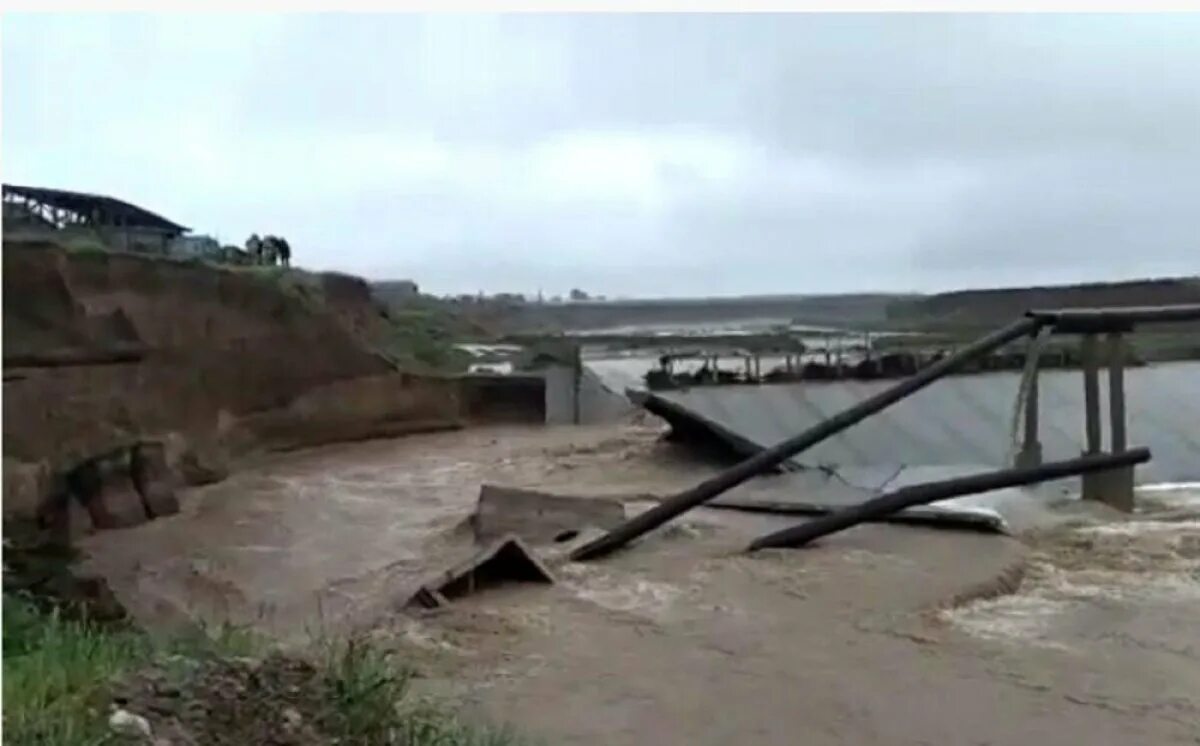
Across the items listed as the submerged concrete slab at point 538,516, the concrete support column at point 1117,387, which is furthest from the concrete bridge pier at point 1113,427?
the submerged concrete slab at point 538,516

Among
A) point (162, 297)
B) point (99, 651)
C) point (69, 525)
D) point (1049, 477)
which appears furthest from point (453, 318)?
point (99, 651)

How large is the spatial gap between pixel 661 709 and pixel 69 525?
29.5 ft

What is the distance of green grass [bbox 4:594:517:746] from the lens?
3174 millimetres

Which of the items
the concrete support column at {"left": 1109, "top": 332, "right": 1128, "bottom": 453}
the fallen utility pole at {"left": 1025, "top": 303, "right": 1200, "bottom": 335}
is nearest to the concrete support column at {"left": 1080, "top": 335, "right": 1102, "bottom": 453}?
the concrete support column at {"left": 1109, "top": 332, "right": 1128, "bottom": 453}

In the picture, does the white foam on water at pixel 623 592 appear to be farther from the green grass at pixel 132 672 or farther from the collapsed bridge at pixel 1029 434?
the green grass at pixel 132 672

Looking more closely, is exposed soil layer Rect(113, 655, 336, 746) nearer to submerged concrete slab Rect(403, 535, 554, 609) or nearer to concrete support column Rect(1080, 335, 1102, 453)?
submerged concrete slab Rect(403, 535, 554, 609)

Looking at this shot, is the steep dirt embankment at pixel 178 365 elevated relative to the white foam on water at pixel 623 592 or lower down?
elevated

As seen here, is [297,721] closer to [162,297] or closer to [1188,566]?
[1188,566]

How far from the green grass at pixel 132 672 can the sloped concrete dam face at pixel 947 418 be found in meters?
11.5

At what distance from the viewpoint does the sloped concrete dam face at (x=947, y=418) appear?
1608 centimetres

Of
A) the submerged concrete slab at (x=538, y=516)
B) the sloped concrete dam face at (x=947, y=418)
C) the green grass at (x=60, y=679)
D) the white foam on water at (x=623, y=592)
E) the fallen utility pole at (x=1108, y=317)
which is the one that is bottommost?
the white foam on water at (x=623, y=592)

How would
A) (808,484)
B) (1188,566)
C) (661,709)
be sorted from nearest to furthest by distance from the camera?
(661,709)
(1188,566)
(808,484)

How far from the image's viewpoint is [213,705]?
12.2 ft

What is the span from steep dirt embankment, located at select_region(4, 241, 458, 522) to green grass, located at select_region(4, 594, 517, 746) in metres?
9.32
